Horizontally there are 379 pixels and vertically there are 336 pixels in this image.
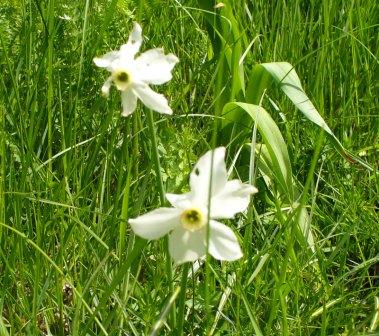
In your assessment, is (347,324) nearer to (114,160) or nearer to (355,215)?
(355,215)

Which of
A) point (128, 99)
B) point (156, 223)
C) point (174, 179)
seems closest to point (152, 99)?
point (128, 99)

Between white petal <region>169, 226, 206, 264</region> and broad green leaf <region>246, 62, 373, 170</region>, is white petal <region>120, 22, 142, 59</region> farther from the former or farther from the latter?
broad green leaf <region>246, 62, 373, 170</region>

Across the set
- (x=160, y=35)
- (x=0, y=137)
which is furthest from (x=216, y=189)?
(x=160, y=35)

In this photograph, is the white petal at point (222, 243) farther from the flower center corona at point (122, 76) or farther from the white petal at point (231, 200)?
the flower center corona at point (122, 76)

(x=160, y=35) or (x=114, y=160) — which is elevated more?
(x=160, y=35)

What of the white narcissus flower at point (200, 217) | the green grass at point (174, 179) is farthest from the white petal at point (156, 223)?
the green grass at point (174, 179)
